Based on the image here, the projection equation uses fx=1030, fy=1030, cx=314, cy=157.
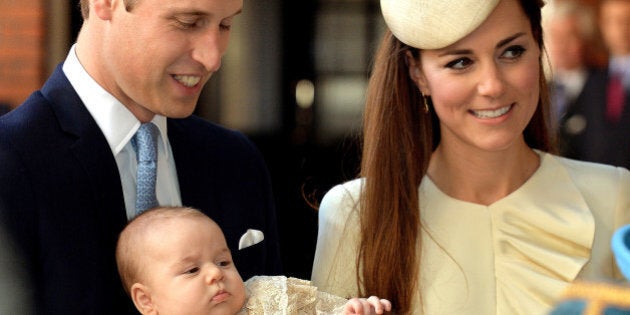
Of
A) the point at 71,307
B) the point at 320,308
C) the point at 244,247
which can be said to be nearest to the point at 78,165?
the point at 71,307

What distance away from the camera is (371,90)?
2.66 m

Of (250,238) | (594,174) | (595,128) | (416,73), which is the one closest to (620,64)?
(595,128)

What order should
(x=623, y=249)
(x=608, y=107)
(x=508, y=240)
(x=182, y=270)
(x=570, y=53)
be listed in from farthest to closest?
(x=570, y=53) → (x=608, y=107) → (x=508, y=240) → (x=182, y=270) → (x=623, y=249)

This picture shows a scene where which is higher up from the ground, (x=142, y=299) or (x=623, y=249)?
(x=623, y=249)

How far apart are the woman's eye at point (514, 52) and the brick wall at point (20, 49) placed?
9.74 feet

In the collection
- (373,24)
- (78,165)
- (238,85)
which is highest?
(78,165)

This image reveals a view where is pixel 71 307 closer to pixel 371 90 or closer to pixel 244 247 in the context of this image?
pixel 244 247

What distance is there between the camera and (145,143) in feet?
7.25

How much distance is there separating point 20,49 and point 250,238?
2.92 m

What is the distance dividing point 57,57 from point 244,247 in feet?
9.90

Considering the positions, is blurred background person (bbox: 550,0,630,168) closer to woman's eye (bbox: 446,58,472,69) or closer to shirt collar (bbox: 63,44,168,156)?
woman's eye (bbox: 446,58,472,69)

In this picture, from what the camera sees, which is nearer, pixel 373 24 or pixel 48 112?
pixel 48 112

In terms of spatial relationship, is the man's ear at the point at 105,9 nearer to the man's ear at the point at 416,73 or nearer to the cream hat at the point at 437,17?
the cream hat at the point at 437,17

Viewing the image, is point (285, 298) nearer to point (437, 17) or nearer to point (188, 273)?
point (188, 273)
